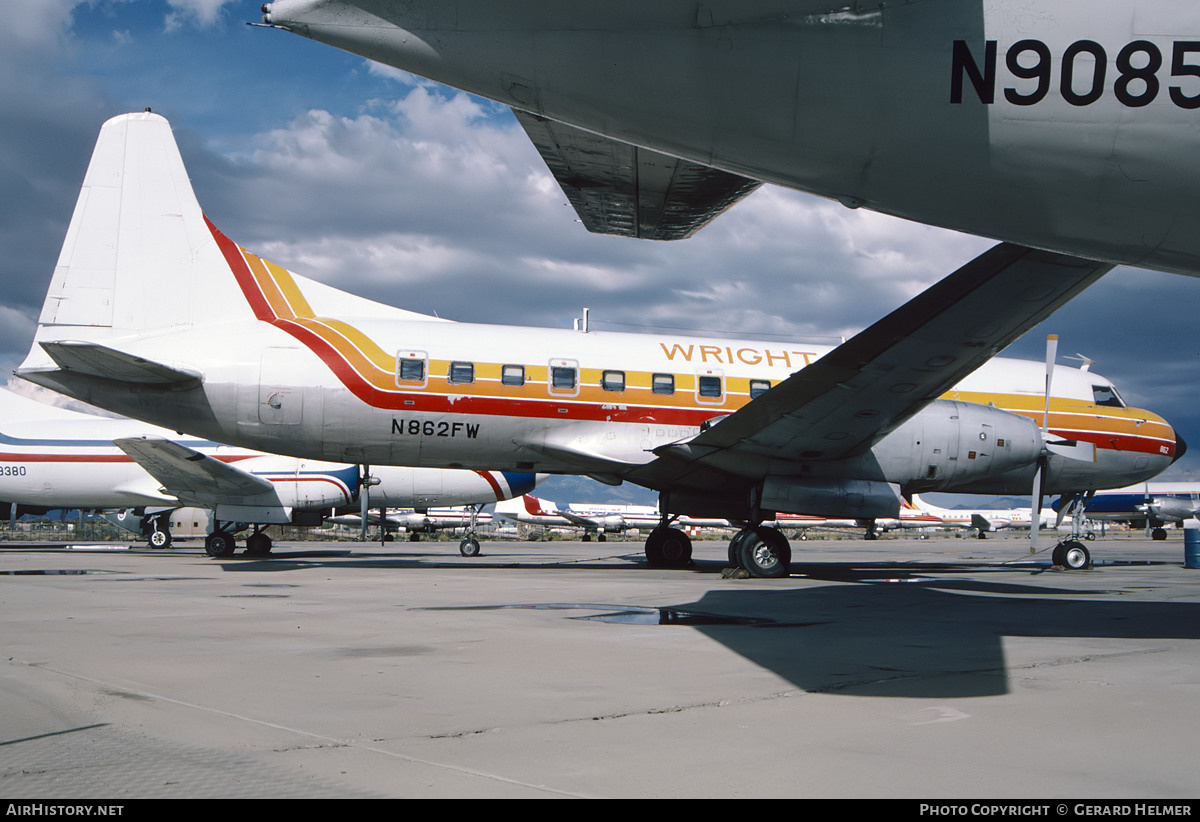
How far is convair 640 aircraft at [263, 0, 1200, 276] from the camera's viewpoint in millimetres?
4676

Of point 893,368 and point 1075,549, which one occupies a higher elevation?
point 893,368

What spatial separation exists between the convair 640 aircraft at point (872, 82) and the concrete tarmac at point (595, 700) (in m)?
2.92

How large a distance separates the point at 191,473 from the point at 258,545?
2949 mm

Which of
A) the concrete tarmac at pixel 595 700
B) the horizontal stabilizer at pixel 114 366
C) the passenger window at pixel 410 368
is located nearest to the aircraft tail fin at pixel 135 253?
the horizontal stabilizer at pixel 114 366

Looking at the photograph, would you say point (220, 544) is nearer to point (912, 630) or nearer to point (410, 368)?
point (410, 368)

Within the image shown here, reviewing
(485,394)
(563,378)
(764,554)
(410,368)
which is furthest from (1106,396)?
(410,368)

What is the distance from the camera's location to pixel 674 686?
554 cm

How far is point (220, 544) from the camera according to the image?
24.8 m

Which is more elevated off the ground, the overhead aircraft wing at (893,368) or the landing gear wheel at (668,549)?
the overhead aircraft wing at (893,368)

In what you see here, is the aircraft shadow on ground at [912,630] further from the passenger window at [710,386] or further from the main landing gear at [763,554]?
the passenger window at [710,386]

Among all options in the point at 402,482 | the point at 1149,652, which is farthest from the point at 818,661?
the point at 402,482

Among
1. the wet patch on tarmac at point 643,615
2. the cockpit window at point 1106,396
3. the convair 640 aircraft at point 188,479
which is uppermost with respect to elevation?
the cockpit window at point 1106,396

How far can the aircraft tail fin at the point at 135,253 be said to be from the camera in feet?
55.6

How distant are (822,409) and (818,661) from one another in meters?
7.59
